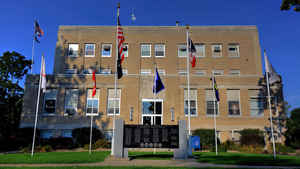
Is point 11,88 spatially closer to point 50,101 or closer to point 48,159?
point 50,101

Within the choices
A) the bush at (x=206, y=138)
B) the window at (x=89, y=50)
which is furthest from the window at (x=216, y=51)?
the window at (x=89, y=50)

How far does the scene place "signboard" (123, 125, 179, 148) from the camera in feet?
47.7

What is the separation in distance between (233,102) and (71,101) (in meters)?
18.2

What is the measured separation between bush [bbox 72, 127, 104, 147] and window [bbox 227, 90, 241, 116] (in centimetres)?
1453

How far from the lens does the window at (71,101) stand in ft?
91.1

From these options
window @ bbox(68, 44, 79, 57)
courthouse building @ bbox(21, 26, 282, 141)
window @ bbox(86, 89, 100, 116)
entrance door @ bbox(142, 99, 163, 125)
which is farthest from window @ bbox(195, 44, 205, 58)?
window @ bbox(68, 44, 79, 57)

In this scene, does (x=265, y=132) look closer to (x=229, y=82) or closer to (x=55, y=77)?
(x=229, y=82)

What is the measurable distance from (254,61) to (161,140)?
23687mm

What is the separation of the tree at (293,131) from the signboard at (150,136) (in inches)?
662

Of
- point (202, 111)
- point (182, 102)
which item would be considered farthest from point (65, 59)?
point (202, 111)

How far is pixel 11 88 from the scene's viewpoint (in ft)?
102

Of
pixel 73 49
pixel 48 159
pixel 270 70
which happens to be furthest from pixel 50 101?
pixel 270 70

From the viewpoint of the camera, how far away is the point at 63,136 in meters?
26.3

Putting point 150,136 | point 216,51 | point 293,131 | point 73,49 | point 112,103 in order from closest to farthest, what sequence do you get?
point 150,136
point 293,131
point 112,103
point 216,51
point 73,49
